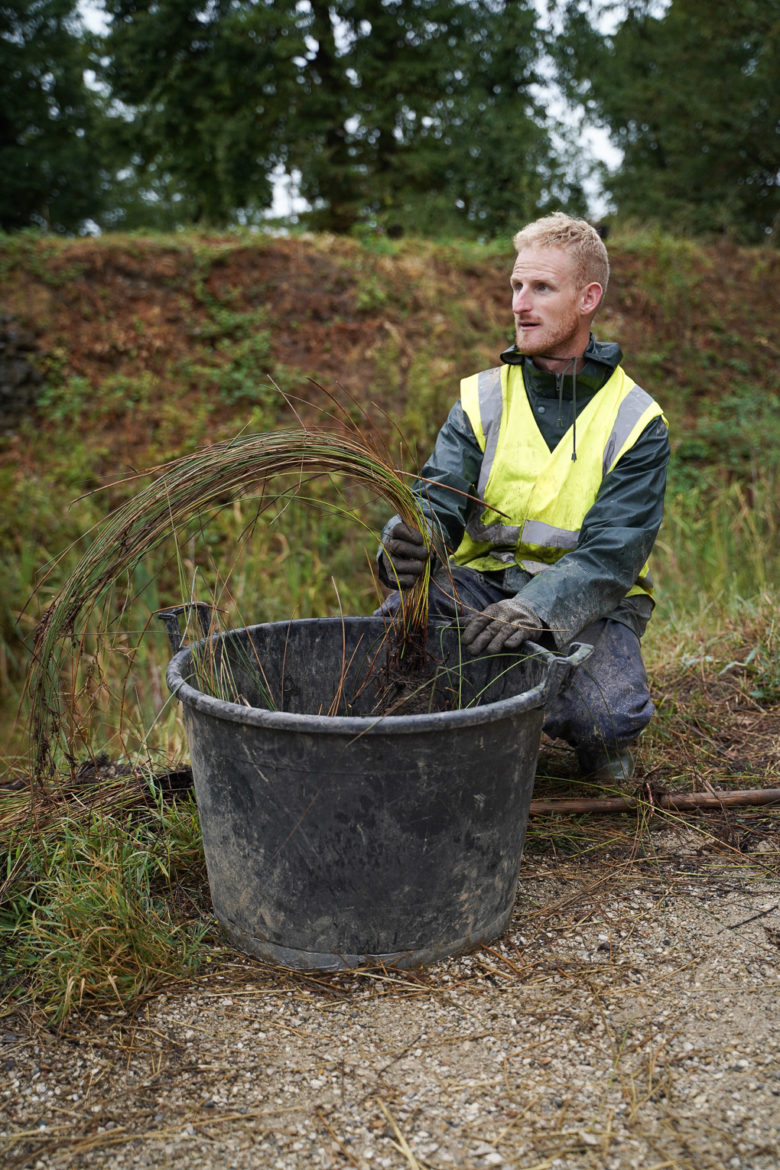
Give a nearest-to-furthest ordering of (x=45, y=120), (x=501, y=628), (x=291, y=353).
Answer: (x=501, y=628)
(x=291, y=353)
(x=45, y=120)

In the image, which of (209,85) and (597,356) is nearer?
(597,356)

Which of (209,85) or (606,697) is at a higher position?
(209,85)

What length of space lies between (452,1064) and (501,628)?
2.86 feet

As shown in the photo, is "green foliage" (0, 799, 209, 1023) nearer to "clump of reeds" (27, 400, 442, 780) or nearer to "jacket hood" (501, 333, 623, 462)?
"clump of reeds" (27, 400, 442, 780)

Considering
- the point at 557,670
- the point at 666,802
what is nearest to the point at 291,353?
the point at 666,802

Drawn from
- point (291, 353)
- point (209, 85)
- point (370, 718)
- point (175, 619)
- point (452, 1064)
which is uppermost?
point (209, 85)

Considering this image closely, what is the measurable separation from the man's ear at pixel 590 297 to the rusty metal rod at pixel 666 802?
131cm

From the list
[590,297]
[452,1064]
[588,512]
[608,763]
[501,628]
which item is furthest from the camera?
[608,763]

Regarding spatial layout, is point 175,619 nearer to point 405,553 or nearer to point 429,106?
point 405,553

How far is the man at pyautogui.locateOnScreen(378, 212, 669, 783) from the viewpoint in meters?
2.28

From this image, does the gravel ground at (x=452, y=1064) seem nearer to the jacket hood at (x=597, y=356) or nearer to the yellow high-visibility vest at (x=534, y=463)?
the yellow high-visibility vest at (x=534, y=463)

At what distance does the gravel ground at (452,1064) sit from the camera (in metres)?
1.34

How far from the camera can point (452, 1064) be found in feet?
4.99

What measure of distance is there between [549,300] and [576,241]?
168 millimetres
